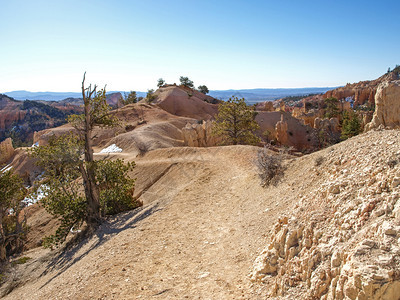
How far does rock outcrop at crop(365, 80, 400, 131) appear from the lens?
10492 millimetres

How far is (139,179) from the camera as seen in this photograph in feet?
51.9

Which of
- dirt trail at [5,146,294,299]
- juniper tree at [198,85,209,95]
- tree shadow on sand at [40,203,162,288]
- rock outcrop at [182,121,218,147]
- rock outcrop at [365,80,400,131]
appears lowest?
tree shadow on sand at [40,203,162,288]

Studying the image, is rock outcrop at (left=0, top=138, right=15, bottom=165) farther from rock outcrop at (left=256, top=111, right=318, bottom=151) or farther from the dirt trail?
rock outcrop at (left=256, top=111, right=318, bottom=151)

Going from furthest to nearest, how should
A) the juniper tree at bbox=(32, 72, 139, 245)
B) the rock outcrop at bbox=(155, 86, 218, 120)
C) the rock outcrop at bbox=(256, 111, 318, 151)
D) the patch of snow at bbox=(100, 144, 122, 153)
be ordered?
1. the rock outcrop at bbox=(155, 86, 218, 120)
2. the rock outcrop at bbox=(256, 111, 318, 151)
3. the patch of snow at bbox=(100, 144, 122, 153)
4. the juniper tree at bbox=(32, 72, 139, 245)

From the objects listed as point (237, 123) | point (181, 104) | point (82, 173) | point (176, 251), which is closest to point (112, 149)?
point (237, 123)

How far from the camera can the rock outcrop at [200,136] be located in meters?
24.1

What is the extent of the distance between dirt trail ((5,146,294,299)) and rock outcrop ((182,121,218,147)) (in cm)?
1164

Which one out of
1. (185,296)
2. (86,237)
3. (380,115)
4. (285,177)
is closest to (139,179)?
(86,237)

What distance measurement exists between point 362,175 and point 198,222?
16.0 ft

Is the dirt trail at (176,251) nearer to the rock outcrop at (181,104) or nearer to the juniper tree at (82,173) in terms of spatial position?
the juniper tree at (82,173)

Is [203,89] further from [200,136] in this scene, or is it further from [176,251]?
[176,251]

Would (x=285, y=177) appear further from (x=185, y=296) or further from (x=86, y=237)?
(x=86, y=237)

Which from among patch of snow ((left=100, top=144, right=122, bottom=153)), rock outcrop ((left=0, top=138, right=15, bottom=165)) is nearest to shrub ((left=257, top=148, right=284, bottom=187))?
patch of snow ((left=100, top=144, right=122, bottom=153))

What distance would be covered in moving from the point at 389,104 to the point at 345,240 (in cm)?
1005
